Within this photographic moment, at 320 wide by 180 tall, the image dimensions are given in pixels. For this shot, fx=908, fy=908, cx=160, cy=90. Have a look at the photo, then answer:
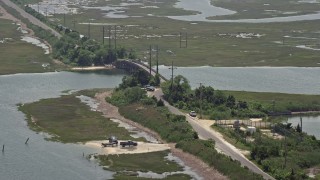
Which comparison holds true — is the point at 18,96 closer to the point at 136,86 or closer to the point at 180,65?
the point at 136,86

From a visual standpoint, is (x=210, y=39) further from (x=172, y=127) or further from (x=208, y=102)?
(x=172, y=127)

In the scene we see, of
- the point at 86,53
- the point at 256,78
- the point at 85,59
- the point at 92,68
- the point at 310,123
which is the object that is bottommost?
the point at 310,123

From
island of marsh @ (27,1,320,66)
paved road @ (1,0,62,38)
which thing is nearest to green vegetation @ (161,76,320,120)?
island of marsh @ (27,1,320,66)

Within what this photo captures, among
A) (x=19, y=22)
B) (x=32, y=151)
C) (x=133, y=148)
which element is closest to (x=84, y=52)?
(x=19, y=22)

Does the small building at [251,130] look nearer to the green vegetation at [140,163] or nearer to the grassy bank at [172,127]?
the grassy bank at [172,127]

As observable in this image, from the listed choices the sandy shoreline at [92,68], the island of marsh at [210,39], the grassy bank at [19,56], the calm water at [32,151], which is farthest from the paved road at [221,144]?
the island of marsh at [210,39]

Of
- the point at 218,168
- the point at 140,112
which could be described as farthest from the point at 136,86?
the point at 218,168
